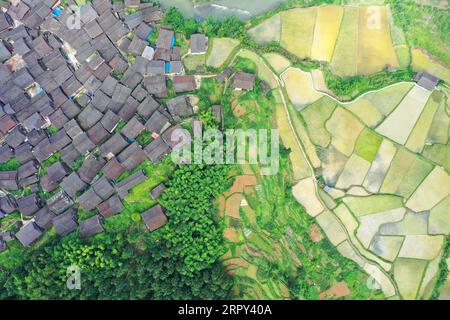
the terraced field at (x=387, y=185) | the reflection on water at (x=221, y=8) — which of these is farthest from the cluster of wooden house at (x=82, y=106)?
the terraced field at (x=387, y=185)

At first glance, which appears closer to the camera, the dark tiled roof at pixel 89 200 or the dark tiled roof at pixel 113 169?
the dark tiled roof at pixel 89 200

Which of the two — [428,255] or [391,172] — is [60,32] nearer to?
[391,172]

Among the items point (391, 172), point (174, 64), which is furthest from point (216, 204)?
point (391, 172)

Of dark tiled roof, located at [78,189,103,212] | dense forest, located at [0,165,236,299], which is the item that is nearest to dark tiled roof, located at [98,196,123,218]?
dark tiled roof, located at [78,189,103,212]

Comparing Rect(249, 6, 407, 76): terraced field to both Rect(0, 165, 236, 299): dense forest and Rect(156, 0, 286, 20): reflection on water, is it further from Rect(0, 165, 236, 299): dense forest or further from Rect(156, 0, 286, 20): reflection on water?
Rect(0, 165, 236, 299): dense forest

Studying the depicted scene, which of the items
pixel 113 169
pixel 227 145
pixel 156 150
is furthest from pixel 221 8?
pixel 113 169

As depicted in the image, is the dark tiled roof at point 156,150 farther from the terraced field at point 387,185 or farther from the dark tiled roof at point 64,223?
the terraced field at point 387,185
